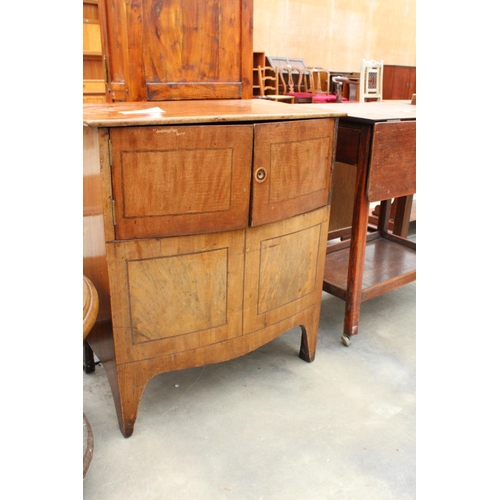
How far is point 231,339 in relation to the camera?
1.59 m

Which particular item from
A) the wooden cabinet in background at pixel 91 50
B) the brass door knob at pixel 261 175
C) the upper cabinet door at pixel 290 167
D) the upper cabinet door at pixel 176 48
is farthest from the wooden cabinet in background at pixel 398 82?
the brass door knob at pixel 261 175

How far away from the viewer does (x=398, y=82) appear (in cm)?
1082

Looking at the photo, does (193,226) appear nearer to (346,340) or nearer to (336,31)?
(346,340)

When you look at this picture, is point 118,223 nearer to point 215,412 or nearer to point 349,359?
point 215,412

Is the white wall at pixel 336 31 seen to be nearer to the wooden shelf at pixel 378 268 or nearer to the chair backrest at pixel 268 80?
the chair backrest at pixel 268 80

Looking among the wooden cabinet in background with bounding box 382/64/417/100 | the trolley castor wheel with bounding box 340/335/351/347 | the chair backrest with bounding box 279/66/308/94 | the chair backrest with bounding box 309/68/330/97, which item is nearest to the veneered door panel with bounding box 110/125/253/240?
the trolley castor wheel with bounding box 340/335/351/347

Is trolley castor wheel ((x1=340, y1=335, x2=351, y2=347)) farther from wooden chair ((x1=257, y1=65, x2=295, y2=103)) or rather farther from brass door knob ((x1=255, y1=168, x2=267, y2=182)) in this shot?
wooden chair ((x1=257, y1=65, x2=295, y2=103))

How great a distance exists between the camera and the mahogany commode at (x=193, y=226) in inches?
49.3

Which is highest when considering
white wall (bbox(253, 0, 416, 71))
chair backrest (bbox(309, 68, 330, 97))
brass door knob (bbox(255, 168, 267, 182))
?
white wall (bbox(253, 0, 416, 71))

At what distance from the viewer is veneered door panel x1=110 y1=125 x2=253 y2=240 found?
1229 millimetres

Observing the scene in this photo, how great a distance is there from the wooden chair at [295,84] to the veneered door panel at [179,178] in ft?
21.6

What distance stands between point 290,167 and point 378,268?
1.12 metres

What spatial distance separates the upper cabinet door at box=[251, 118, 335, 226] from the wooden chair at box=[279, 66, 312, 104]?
248 inches
